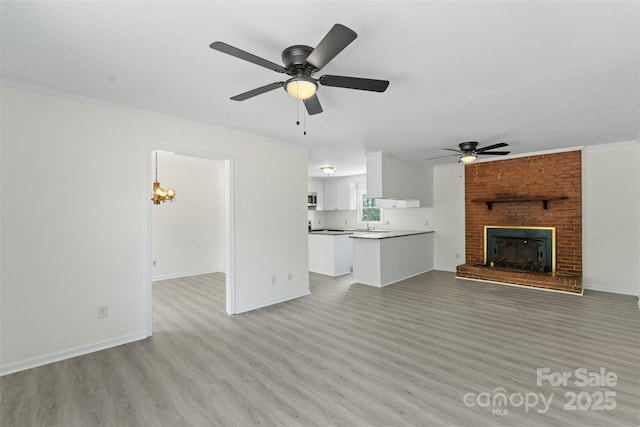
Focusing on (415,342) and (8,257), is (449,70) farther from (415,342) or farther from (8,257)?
(8,257)

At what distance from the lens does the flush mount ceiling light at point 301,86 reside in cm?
203

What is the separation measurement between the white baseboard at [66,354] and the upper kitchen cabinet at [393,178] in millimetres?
4279

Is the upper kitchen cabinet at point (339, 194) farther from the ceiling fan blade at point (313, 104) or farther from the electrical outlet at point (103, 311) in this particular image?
the electrical outlet at point (103, 311)

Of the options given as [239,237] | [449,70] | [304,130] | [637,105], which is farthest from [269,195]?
[637,105]

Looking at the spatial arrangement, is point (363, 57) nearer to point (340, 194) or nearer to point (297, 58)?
point (297, 58)

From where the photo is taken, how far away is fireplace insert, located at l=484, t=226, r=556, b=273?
555 centimetres

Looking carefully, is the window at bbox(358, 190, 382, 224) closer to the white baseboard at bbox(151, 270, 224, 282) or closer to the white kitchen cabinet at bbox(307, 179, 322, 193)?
the white kitchen cabinet at bbox(307, 179, 322, 193)

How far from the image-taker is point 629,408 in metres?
2.06

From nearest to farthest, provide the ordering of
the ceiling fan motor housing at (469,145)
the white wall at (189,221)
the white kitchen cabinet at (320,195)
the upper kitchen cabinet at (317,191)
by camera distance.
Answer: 1. the ceiling fan motor housing at (469,145)
2. the white wall at (189,221)
3. the upper kitchen cabinet at (317,191)
4. the white kitchen cabinet at (320,195)

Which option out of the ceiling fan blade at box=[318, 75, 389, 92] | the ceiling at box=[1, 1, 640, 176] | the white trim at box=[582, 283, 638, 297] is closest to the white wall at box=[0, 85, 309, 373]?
the ceiling at box=[1, 1, 640, 176]

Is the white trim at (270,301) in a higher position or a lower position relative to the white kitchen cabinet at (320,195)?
lower

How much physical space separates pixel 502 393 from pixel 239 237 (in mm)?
3307

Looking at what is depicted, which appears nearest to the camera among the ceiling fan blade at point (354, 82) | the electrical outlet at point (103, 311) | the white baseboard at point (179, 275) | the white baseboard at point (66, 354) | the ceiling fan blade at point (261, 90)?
the ceiling fan blade at point (354, 82)

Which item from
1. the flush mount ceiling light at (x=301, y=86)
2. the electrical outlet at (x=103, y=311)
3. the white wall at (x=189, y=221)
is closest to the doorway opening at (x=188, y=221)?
the white wall at (x=189, y=221)
